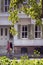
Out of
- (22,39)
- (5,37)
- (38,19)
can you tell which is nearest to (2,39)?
(5,37)

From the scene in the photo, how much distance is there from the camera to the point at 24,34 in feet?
103

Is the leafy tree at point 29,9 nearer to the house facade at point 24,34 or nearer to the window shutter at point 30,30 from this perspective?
the house facade at point 24,34

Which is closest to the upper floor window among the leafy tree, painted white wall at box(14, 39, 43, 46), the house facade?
the house facade

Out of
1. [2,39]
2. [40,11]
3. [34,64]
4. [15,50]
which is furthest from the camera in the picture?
[2,39]

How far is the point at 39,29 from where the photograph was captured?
31.5 metres

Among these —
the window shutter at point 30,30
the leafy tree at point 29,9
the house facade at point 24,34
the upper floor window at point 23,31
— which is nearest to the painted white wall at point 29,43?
the house facade at point 24,34

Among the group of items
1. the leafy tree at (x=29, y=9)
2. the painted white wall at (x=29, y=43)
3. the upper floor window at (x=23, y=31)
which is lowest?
the painted white wall at (x=29, y=43)

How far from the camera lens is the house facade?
30.4m

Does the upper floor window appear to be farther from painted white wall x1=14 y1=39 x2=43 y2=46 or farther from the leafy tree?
the leafy tree

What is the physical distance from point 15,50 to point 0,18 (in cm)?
354

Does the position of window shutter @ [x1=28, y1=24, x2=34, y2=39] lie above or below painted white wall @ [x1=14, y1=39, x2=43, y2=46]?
above

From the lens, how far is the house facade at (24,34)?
99.6ft

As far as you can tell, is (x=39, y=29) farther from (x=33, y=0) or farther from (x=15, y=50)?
(x=33, y=0)

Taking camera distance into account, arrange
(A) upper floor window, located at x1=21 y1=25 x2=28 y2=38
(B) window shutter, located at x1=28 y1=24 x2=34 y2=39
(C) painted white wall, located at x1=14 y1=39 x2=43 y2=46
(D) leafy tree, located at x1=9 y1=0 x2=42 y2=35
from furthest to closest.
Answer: (A) upper floor window, located at x1=21 y1=25 x2=28 y2=38 → (B) window shutter, located at x1=28 y1=24 x2=34 y2=39 → (C) painted white wall, located at x1=14 y1=39 x2=43 y2=46 → (D) leafy tree, located at x1=9 y1=0 x2=42 y2=35
